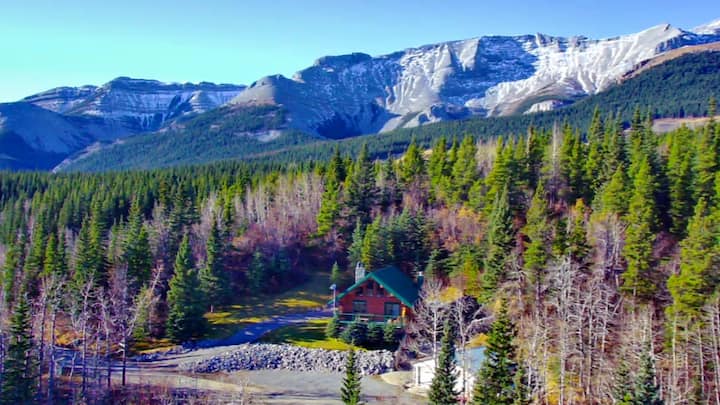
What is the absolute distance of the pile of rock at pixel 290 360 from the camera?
4850 centimetres

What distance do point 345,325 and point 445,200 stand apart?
23.7 m

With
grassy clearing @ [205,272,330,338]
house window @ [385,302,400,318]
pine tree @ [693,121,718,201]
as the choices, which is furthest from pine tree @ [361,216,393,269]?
pine tree @ [693,121,718,201]

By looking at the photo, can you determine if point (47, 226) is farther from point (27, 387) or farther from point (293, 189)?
point (27, 387)

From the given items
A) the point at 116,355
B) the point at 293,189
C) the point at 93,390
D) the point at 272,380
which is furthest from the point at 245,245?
the point at 93,390

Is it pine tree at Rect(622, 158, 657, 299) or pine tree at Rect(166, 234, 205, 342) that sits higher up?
pine tree at Rect(622, 158, 657, 299)

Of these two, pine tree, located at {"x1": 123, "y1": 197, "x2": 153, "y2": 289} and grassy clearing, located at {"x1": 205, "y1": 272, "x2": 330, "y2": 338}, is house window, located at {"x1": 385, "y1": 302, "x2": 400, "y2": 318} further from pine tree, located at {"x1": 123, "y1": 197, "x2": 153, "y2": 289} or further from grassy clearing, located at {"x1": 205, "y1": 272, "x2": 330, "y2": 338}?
pine tree, located at {"x1": 123, "y1": 197, "x2": 153, "y2": 289}

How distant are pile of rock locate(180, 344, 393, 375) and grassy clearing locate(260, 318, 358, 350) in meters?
1.32

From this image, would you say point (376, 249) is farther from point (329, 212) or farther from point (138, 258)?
point (138, 258)

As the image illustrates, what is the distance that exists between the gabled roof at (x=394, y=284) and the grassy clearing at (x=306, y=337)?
3.73 metres

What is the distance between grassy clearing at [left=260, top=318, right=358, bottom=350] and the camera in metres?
52.5

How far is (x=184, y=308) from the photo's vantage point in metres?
54.7

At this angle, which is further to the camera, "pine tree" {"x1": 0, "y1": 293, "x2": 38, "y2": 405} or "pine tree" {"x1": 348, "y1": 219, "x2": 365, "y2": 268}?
"pine tree" {"x1": 348, "y1": 219, "x2": 365, "y2": 268}

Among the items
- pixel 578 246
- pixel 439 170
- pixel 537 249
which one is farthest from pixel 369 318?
pixel 439 170

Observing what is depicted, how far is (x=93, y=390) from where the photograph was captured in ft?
134
